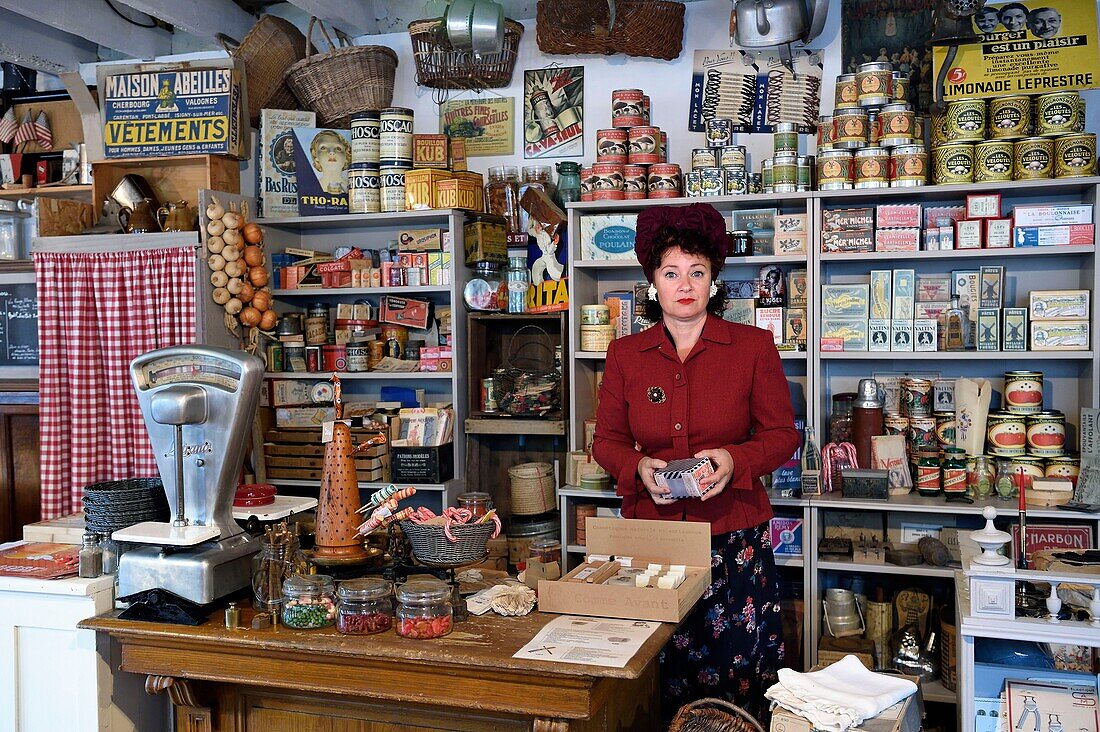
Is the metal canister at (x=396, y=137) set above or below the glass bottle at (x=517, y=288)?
above

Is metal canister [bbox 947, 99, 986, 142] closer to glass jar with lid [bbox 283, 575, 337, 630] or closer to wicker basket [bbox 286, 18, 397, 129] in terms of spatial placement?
wicker basket [bbox 286, 18, 397, 129]

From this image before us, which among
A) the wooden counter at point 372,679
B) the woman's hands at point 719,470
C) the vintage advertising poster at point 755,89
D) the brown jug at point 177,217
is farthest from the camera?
the brown jug at point 177,217

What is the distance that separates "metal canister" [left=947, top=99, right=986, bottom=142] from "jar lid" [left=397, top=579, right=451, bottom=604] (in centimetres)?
297

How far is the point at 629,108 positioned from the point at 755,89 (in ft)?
2.00

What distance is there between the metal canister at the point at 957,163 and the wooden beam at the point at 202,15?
340cm

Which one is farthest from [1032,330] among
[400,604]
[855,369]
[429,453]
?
[400,604]

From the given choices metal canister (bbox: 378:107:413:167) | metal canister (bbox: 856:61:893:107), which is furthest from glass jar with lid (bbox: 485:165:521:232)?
metal canister (bbox: 856:61:893:107)

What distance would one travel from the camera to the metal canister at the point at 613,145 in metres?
4.53

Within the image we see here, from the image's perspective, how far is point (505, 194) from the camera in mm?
4941

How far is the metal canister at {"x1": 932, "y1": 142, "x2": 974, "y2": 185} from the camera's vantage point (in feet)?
13.6

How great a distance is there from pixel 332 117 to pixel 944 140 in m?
2.83

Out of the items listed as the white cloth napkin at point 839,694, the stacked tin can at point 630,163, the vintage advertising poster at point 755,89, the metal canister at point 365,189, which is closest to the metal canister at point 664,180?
the stacked tin can at point 630,163

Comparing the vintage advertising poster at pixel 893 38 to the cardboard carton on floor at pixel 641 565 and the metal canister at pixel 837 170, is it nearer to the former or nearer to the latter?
the metal canister at pixel 837 170

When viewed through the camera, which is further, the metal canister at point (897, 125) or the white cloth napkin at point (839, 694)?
the metal canister at point (897, 125)
